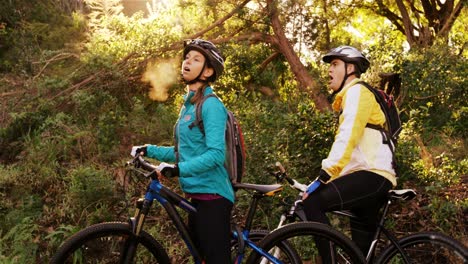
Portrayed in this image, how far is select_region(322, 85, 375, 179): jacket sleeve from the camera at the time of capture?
3.61 m

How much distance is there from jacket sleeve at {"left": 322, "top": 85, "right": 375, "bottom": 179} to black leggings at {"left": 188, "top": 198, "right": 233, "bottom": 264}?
794 mm

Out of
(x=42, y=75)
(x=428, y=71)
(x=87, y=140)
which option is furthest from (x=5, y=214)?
(x=428, y=71)

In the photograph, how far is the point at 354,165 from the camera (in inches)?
149

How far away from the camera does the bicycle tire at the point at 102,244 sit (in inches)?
127

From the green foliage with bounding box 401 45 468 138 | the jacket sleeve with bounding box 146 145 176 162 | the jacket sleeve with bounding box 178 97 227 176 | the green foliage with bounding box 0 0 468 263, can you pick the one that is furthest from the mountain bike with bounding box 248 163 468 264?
the green foliage with bounding box 401 45 468 138

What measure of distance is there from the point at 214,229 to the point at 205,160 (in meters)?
0.48

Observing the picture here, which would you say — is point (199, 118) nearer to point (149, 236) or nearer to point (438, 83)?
point (149, 236)

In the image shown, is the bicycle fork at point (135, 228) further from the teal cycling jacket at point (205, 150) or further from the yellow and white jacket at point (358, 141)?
the yellow and white jacket at point (358, 141)

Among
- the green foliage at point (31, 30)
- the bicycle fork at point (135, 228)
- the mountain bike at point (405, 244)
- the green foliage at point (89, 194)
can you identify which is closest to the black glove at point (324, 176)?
the mountain bike at point (405, 244)

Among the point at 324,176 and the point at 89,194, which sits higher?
the point at 324,176

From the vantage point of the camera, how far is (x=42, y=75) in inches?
406

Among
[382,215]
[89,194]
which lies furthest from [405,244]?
[89,194]

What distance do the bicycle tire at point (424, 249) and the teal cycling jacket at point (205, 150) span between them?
129 centimetres

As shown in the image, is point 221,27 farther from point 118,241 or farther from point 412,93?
point 118,241
